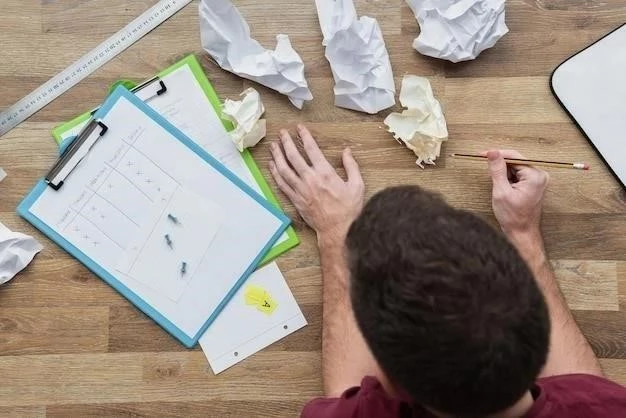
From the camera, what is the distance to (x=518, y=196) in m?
1.10

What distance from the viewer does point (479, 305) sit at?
25.6 inches

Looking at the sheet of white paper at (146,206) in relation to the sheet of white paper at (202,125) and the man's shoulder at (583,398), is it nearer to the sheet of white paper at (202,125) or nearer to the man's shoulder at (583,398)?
the sheet of white paper at (202,125)

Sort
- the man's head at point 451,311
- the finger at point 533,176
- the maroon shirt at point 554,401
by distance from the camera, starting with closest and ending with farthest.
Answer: the man's head at point 451,311 < the maroon shirt at point 554,401 < the finger at point 533,176

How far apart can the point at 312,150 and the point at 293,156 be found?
30mm

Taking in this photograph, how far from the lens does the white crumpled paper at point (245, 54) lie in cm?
114

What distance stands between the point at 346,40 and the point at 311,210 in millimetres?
258

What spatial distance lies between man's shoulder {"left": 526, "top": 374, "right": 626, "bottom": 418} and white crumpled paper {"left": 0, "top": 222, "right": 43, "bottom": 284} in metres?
0.74

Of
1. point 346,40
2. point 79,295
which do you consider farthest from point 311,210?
point 79,295

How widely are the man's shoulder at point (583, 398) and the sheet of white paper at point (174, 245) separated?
0.52 m

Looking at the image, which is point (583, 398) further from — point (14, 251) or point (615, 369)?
point (14, 251)

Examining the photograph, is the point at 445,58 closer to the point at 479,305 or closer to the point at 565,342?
the point at 565,342

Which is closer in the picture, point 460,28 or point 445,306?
point 445,306

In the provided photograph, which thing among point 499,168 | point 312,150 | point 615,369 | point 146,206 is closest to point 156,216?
point 146,206

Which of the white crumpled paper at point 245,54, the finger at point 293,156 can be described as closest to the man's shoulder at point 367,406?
the finger at point 293,156
